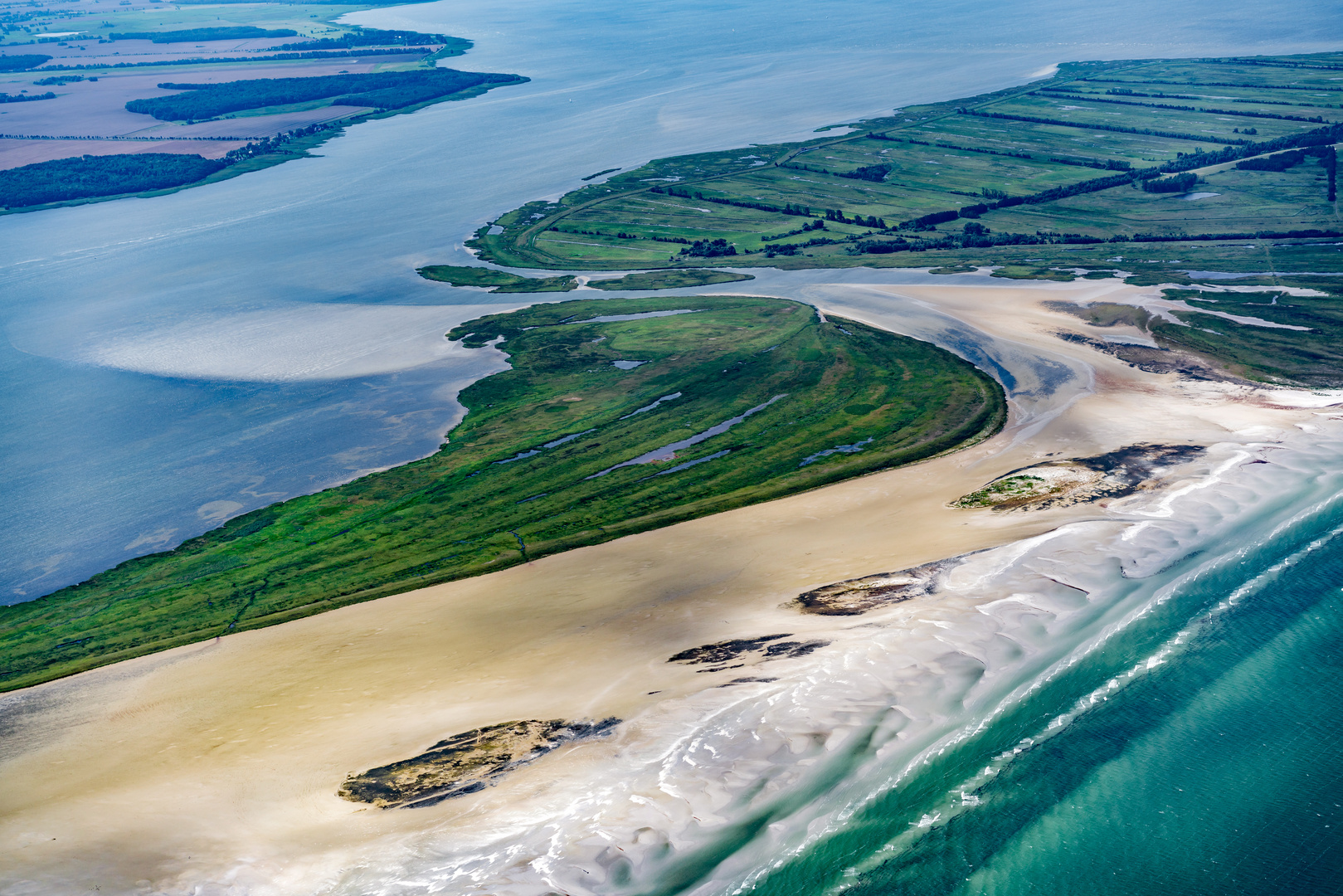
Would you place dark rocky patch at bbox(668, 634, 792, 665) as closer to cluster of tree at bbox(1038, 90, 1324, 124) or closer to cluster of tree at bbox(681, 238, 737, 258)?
cluster of tree at bbox(681, 238, 737, 258)

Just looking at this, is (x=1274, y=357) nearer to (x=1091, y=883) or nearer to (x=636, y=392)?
(x=636, y=392)

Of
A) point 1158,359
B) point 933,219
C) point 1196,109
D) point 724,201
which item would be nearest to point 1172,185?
point 933,219

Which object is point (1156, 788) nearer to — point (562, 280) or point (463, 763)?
point (463, 763)

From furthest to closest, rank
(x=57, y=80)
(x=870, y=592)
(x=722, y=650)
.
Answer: (x=57, y=80) → (x=870, y=592) → (x=722, y=650)

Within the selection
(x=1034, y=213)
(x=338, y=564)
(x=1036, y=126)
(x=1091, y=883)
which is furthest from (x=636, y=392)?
(x=1036, y=126)

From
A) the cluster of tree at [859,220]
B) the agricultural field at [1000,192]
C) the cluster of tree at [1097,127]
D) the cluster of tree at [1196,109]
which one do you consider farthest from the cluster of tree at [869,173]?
the cluster of tree at [1196,109]

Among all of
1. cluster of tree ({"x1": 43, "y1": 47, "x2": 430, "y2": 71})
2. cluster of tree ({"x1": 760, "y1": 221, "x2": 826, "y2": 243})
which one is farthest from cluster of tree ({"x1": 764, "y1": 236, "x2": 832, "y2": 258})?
cluster of tree ({"x1": 43, "y1": 47, "x2": 430, "y2": 71})
